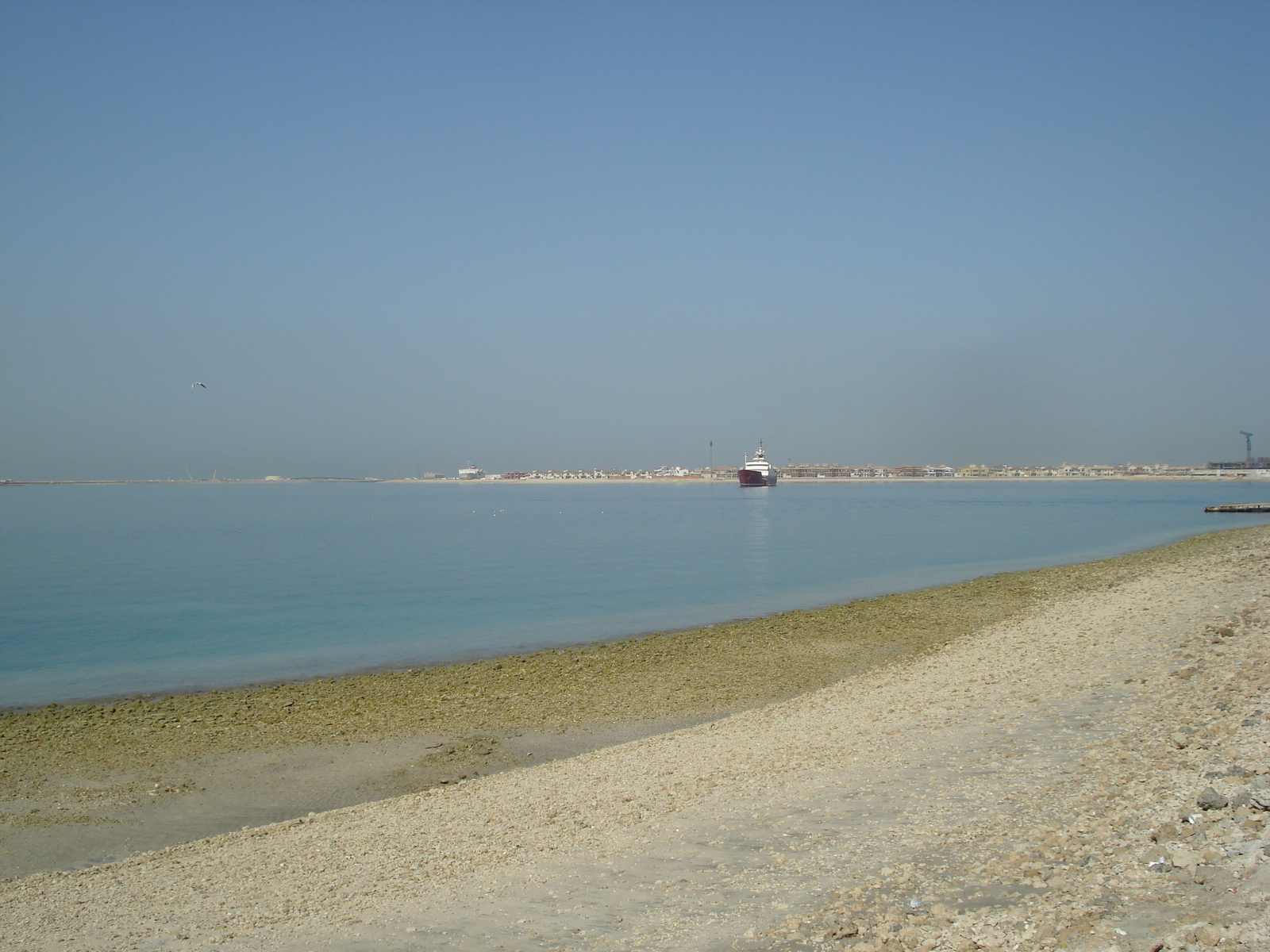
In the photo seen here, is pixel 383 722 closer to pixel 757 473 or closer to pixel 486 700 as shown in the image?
pixel 486 700

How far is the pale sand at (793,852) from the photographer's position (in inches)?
184

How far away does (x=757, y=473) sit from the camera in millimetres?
158750

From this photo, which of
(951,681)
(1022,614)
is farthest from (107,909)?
(1022,614)

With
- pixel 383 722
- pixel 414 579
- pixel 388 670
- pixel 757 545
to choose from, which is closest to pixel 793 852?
pixel 383 722

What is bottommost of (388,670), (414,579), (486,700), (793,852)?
(414,579)

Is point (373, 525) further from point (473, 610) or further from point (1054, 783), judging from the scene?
point (1054, 783)

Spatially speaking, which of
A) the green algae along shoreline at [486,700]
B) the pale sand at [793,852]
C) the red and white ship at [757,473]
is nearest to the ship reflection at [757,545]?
the green algae along shoreline at [486,700]

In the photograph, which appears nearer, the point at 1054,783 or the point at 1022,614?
the point at 1054,783

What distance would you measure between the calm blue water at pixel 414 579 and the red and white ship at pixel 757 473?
92.4 meters

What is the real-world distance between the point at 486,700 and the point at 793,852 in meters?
7.58

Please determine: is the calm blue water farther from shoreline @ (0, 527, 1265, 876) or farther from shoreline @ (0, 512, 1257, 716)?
shoreline @ (0, 527, 1265, 876)

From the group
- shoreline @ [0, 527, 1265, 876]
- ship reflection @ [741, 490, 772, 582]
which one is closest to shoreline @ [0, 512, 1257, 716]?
shoreline @ [0, 527, 1265, 876]

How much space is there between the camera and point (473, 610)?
2239cm

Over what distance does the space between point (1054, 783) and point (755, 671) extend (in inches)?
301
